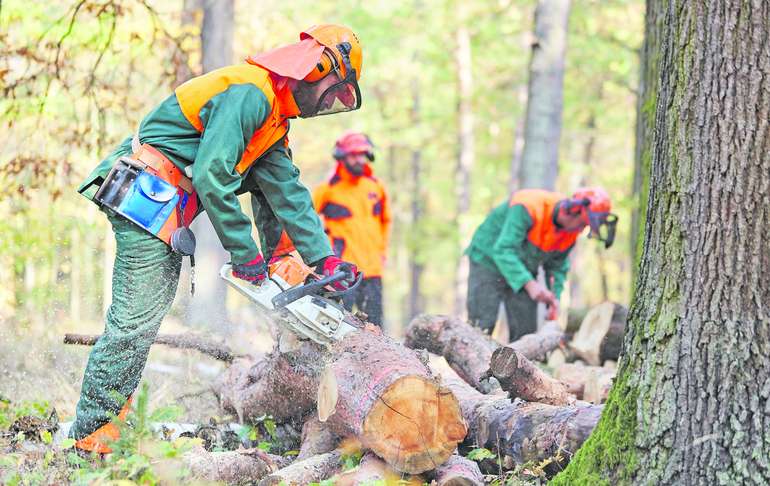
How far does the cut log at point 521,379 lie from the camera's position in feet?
13.8

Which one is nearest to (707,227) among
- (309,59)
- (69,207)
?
(309,59)

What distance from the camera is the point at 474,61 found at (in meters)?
17.5

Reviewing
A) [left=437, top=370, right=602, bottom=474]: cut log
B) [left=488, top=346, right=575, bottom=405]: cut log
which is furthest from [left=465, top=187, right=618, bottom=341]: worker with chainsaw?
[left=437, top=370, right=602, bottom=474]: cut log

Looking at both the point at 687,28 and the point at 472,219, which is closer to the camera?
the point at 687,28

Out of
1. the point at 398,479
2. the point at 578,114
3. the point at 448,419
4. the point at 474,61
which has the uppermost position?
the point at 474,61

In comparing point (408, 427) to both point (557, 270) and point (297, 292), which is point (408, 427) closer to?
point (297, 292)

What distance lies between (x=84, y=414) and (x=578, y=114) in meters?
13.8

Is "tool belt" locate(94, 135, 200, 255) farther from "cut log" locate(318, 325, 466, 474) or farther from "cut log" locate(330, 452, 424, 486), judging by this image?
"cut log" locate(330, 452, 424, 486)

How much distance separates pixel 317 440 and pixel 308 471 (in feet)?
1.68

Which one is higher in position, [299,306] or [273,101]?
[273,101]

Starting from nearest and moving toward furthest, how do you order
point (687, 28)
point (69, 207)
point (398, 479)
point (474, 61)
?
1. point (687, 28)
2. point (398, 479)
3. point (69, 207)
4. point (474, 61)

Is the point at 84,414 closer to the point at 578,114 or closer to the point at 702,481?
the point at 702,481

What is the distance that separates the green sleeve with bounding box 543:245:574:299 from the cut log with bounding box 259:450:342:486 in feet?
14.8

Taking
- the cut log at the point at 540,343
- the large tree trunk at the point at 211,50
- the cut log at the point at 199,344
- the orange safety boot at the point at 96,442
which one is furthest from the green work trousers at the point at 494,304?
the orange safety boot at the point at 96,442
